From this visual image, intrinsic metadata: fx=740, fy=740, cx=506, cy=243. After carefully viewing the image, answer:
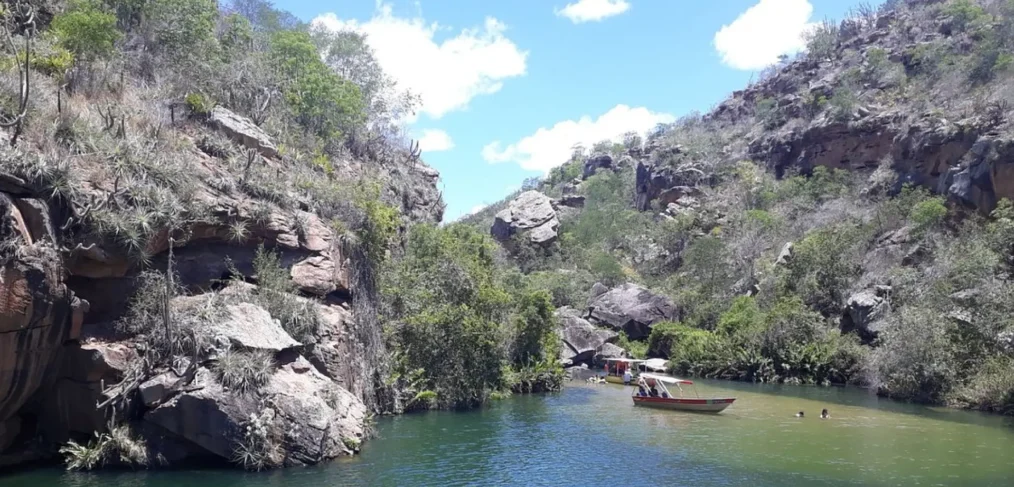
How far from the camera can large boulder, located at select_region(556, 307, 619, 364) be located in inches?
2103

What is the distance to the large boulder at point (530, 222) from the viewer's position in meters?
83.3

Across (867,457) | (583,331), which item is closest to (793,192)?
(583,331)

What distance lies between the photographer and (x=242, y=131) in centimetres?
2878

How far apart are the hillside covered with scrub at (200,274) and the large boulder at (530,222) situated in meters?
44.7

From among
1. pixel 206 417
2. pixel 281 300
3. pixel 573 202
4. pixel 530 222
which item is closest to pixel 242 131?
pixel 281 300

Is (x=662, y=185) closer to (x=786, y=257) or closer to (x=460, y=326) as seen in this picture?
(x=786, y=257)

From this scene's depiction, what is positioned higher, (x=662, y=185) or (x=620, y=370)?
(x=662, y=185)

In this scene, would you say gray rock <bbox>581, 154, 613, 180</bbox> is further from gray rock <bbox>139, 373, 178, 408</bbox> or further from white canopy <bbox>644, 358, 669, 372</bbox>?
gray rock <bbox>139, 373, 178, 408</bbox>

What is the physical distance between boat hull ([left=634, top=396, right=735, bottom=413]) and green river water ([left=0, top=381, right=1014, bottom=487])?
2.14 ft

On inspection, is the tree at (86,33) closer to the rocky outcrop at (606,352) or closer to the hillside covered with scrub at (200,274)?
the hillside covered with scrub at (200,274)

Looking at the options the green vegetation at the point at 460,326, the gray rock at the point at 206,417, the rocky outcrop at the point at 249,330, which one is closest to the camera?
the gray rock at the point at 206,417

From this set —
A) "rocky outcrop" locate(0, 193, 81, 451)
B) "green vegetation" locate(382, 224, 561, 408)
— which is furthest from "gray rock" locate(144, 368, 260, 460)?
"green vegetation" locate(382, 224, 561, 408)

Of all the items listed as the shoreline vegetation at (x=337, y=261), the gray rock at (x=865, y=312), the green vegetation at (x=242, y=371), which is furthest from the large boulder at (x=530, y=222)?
the green vegetation at (x=242, y=371)

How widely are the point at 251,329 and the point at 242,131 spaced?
1059 centimetres
